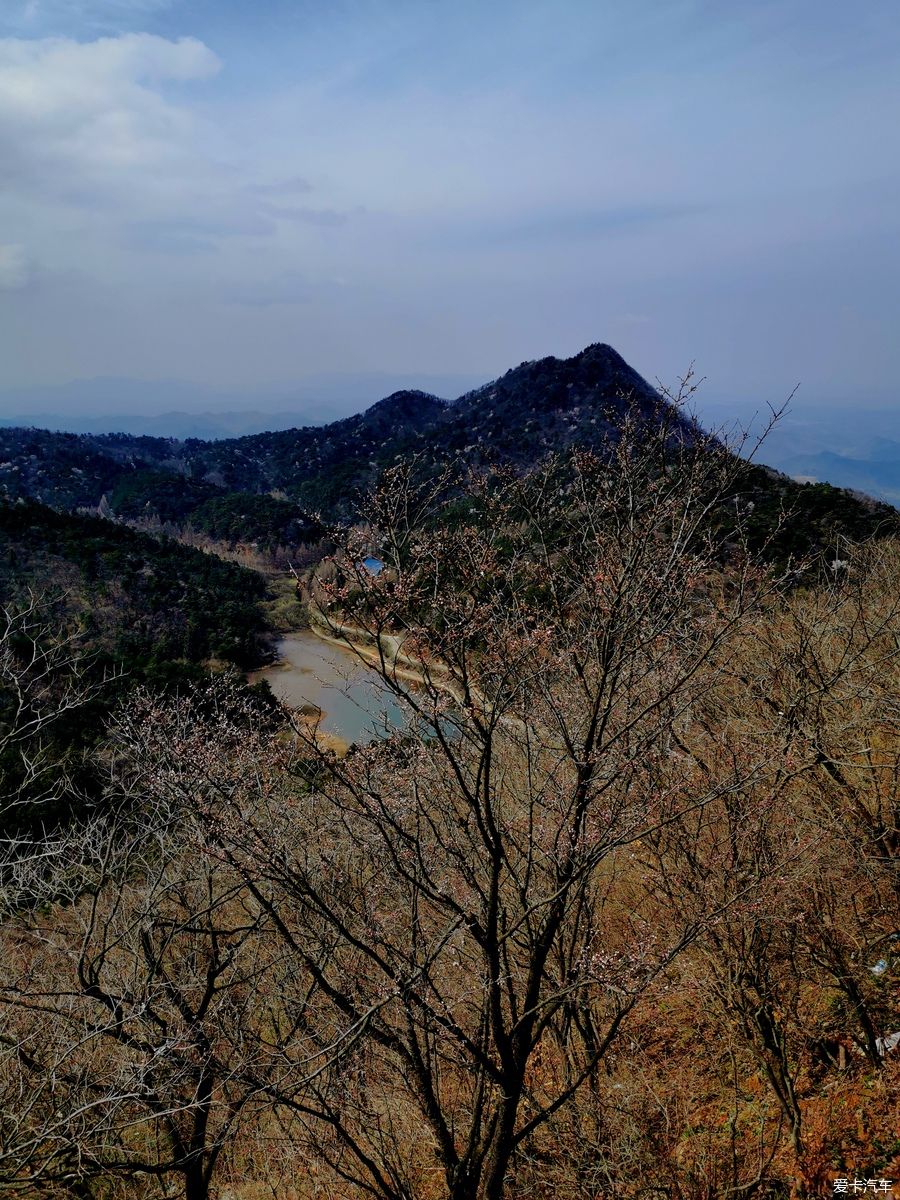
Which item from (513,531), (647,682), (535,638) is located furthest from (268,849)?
(647,682)

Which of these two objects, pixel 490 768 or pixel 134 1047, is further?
pixel 134 1047

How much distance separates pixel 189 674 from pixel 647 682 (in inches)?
1122

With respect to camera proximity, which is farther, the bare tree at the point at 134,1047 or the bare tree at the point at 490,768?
the bare tree at the point at 134,1047

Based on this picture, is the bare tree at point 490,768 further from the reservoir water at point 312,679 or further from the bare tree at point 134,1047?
the reservoir water at point 312,679

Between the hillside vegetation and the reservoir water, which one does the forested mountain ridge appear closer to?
the reservoir water

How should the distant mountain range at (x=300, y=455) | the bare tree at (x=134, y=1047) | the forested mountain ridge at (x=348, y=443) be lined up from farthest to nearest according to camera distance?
the distant mountain range at (x=300, y=455) < the forested mountain ridge at (x=348, y=443) < the bare tree at (x=134, y=1047)

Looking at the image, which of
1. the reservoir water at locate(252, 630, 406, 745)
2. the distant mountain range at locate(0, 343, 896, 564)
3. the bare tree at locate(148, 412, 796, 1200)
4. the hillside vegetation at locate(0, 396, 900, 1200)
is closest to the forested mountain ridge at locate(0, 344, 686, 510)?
the distant mountain range at locate(0, 343, 896, 564)

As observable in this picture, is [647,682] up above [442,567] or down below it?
below

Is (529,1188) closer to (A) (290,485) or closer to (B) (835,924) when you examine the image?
(B) (835,924)

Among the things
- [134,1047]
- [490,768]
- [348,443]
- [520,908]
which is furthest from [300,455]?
[520,908]

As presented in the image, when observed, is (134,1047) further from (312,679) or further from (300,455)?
(300,455)

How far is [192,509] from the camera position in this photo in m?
83.7

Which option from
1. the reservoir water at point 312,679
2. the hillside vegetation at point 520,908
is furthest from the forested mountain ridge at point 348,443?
the hillside vegetation at point 520,908

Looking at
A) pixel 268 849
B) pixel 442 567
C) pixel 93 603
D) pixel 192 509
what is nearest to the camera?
pixel 268 849
